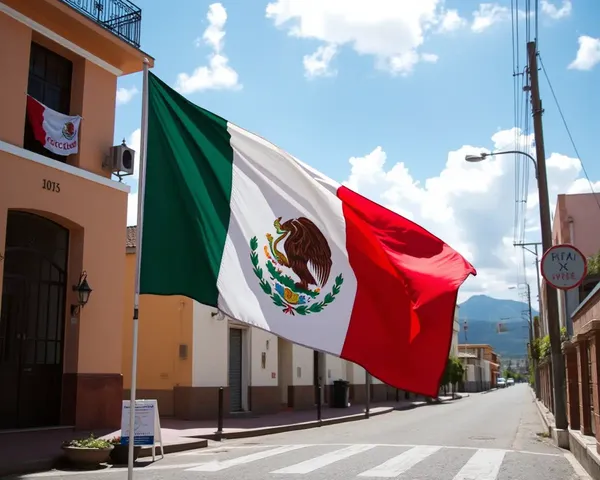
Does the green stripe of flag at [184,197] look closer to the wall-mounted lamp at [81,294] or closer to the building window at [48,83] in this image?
the wall-mounted lamp at [81,294]

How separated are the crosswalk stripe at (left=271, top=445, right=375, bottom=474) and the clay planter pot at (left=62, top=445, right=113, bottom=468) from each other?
2.91 meters

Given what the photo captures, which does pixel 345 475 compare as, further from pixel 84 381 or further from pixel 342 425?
pixel 342 425

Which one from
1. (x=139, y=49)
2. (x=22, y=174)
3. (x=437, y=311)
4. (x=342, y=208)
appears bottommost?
(x=437, y=311)

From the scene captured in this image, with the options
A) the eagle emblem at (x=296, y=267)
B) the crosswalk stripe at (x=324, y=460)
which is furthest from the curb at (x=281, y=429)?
the eagle emblem at (x=296, y=267)

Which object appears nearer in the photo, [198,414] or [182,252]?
[182,252]

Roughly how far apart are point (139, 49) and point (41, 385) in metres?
8.25

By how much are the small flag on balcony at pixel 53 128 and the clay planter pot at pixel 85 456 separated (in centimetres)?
699

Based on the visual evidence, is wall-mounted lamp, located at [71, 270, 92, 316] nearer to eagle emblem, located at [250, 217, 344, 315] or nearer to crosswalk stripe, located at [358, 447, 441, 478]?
crosswalk stripe, located at [358, 447, 441, 478]

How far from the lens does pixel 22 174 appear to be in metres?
14.6

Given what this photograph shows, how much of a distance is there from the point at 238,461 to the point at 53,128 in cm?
840

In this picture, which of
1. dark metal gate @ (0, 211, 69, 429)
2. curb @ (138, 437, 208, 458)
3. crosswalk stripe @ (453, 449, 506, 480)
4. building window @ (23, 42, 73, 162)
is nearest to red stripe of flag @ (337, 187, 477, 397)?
crosswalk stripe @ (453, 449, 506, 480)

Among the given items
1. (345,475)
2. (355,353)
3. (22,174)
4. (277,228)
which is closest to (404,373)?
(355,353)

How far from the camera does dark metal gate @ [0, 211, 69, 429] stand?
48.4 feet

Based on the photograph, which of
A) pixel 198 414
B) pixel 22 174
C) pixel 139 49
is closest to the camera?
pixel 22 174
